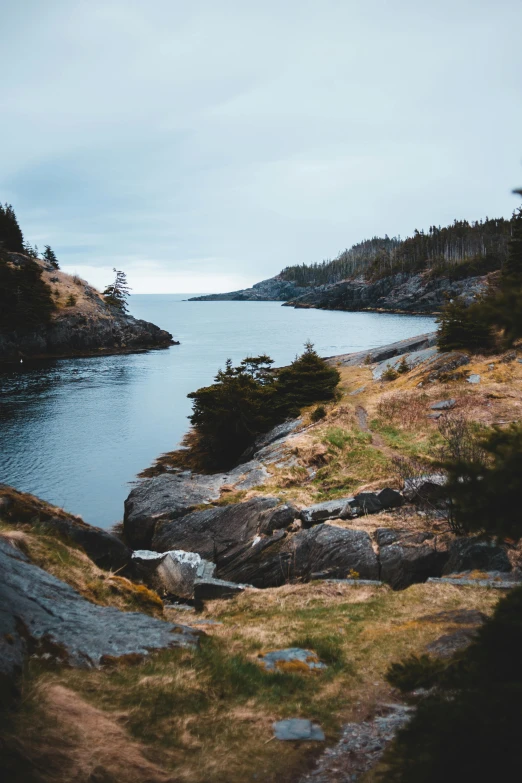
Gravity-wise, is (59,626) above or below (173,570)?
above

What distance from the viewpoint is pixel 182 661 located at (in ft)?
22.4

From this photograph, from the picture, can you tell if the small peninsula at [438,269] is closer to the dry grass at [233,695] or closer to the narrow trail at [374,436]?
the narrow trail at [374,436]

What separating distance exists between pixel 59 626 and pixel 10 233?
101592mm

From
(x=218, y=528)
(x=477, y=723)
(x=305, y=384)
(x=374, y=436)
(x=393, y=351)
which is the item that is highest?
(x=393, y=351)

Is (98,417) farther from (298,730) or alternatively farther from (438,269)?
(438,269)

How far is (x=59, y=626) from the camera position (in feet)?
21.9

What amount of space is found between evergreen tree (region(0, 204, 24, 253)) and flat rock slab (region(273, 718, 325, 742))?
99627mm

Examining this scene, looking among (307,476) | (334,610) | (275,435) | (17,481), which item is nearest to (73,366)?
(17,481)

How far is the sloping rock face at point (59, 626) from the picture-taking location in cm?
608

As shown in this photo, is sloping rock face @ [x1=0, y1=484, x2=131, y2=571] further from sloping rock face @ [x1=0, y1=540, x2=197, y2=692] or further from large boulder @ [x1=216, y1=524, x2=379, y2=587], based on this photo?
large boulder @ [x1=216, y1=524, x2=379, y2=587]

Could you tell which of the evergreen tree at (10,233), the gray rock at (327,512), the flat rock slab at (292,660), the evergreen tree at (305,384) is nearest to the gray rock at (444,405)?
the evergreen tree at (305,384)

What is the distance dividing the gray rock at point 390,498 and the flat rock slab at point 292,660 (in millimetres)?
8593

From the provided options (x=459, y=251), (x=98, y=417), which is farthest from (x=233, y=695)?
(x=459, y=251)

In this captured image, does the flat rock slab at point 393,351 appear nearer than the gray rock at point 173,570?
No
